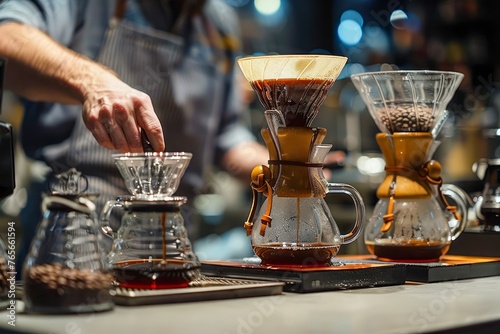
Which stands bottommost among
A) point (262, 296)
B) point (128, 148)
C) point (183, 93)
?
point (262, 296)

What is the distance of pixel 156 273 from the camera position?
4.04ft

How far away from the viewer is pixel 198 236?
4.37 meters

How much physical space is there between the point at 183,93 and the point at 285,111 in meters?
1.51

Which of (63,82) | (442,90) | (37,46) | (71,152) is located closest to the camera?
(442,90)

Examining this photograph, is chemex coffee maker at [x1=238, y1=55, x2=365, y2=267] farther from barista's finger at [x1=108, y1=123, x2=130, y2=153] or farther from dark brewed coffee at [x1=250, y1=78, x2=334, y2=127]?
barista's finger at [x1=108, y1=123, x2=130, y2=153]

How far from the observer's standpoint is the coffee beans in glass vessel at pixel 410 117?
167cm

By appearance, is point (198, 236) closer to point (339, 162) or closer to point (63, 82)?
point (339, 162)

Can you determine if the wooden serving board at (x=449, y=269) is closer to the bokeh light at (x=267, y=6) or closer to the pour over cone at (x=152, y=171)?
the pour over cone at (x=152, y=171)

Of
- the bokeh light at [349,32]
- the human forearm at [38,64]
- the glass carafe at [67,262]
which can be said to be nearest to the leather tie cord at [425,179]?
Answer: the glass carafe at [67,262]

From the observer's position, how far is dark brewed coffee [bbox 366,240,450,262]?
5.27 feet

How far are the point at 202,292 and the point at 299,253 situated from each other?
0.84ft

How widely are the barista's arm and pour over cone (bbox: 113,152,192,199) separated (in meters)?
0.14

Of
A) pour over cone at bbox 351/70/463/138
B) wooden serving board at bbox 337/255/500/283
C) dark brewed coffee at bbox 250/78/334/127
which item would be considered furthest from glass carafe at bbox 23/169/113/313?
pour over cone at bbox 351/70/463/138

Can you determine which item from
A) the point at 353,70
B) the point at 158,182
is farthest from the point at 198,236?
the point at 158,182
